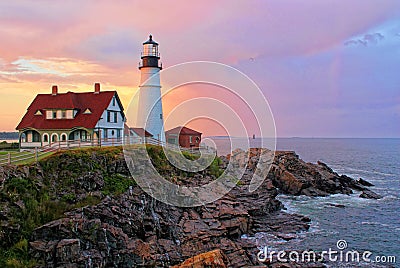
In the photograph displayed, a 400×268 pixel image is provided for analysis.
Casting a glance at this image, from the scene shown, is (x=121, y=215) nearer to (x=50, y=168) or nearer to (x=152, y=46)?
(x=50, y=168)

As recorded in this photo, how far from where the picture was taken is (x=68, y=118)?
105 feet

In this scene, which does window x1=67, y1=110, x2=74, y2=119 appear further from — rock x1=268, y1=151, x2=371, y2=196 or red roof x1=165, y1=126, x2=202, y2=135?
rock x1=268, y1=151, x2=371, y2=196

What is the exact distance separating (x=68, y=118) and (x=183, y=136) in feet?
48.4

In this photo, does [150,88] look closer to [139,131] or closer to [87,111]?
[139,131]

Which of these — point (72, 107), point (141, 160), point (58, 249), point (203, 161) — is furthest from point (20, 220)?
point (203, 161)

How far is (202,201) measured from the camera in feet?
81.4

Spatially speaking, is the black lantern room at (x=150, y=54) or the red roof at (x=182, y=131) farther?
the red roof at (x=182, y=131)

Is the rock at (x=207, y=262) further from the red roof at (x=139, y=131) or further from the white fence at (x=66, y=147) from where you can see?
the red roof at (x=139, y=131)

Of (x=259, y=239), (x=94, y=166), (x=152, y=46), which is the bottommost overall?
(x=259, y=239)

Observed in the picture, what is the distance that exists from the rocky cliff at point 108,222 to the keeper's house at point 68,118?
7282 mm

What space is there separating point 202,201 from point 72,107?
14.7 meters

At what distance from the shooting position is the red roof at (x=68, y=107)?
31234 millimetres

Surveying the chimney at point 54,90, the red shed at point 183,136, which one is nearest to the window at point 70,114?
the chimney at point 54,90

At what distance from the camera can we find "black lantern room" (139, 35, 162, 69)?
117 feet
